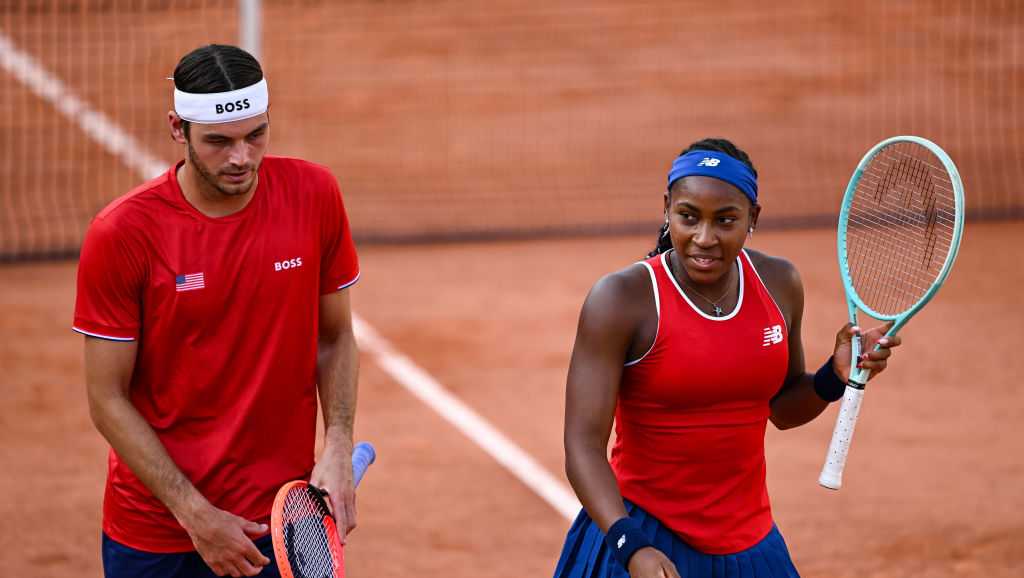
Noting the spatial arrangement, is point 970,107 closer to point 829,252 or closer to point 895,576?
point 829,252

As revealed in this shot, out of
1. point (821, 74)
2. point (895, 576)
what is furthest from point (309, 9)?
point (895, 576)

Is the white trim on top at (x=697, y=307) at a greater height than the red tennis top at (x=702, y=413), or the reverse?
the white trim on top at (x=697, y=307)

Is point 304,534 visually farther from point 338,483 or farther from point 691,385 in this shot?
point 691,385

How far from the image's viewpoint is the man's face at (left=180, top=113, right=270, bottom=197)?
3971 mm

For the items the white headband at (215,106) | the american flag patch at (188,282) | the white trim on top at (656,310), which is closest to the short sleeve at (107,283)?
the american flag patch at (188,282)

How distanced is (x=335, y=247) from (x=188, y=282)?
0.54 meters

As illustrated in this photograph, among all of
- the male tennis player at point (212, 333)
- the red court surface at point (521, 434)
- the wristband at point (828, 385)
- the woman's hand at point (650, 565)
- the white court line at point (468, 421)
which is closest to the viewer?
the woman's hand at point (650, 565)

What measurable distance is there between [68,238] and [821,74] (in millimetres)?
10879

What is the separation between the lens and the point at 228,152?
13.1 feet

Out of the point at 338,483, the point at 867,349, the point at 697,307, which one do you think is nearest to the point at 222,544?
the point at 338,483

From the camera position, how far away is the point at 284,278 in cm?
420

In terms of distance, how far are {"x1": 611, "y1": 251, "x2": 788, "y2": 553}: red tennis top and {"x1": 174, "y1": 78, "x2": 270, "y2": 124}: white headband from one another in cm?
127

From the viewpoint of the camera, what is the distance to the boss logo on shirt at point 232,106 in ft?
13.0

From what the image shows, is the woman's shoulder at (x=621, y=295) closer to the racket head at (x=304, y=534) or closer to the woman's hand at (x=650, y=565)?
the woman's hand at (x=650, y=565)
